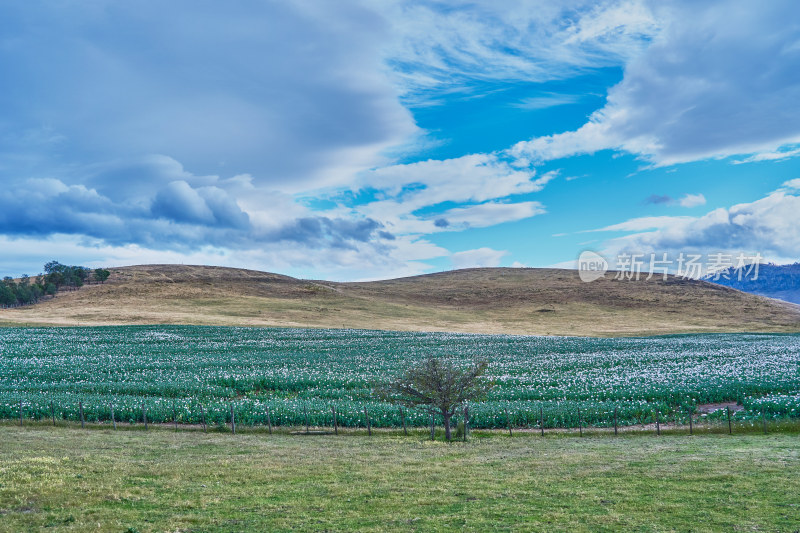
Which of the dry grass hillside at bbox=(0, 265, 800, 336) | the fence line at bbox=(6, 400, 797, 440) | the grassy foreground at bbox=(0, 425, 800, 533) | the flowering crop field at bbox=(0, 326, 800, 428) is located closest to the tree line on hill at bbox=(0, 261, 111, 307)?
the dry grass hillside at bbox=(0, 265, 800, 336)

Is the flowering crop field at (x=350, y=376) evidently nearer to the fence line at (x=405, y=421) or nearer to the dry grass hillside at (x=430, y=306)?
the fence line at (x=405, y=421)

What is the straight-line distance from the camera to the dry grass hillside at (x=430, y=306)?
95.0m

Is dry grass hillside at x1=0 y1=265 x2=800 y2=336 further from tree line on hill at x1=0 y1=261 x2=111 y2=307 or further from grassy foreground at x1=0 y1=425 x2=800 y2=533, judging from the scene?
grassy foreground at x1=0 y1=425 x2=800 y2=533

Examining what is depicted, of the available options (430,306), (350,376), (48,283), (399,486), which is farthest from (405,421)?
(48,283)

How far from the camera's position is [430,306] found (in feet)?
435

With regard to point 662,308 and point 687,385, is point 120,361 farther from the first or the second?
point 662,308

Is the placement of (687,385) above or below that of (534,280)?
below

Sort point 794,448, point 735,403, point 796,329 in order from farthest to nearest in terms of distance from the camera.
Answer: point 796,329, point 735,403, point 794,448

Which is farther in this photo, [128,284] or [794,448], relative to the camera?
[128,284]

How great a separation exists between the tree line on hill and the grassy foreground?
11883 cm

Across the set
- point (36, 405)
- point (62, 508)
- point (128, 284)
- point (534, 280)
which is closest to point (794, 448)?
point (62, 508)

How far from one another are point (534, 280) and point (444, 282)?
2835 centimetres

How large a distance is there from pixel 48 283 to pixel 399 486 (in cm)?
14285

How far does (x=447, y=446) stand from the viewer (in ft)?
65.4
